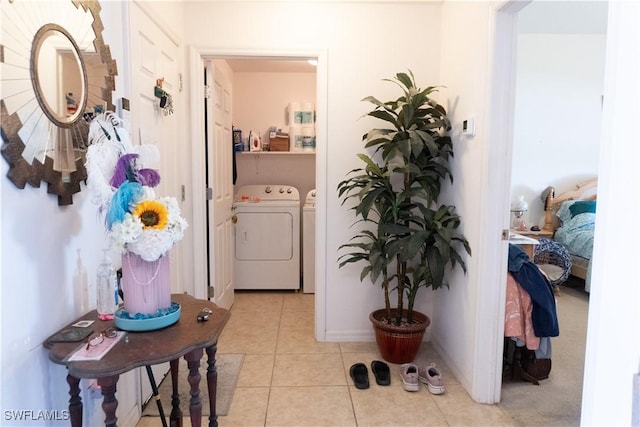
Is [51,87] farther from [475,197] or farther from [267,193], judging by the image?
[267,193]

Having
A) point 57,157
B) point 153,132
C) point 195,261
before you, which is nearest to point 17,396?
point 57,157

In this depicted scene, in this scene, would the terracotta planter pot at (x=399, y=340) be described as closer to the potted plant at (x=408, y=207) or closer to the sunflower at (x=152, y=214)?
the potted plant at (x=408, y=207)

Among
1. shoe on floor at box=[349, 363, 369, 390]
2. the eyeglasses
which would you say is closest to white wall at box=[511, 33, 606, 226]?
shoe on floor at box=[349, 363, 369, 390]

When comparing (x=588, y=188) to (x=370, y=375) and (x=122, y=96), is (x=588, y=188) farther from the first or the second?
(x=122, y=96)

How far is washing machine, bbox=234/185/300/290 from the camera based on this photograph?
152 inches

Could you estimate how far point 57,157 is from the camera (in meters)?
1.24

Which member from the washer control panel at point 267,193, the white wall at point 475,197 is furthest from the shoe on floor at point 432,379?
the washer control panel at point 267,193

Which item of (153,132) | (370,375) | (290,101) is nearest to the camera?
(153,132)

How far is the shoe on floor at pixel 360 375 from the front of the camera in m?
2.20

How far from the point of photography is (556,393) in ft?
7.02

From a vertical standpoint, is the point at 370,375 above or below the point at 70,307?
below

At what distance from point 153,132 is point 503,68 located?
1.82m

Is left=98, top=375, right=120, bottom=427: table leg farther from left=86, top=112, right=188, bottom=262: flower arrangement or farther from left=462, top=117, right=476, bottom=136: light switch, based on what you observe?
left=462, top=117, right=476, bottom=136: light switch

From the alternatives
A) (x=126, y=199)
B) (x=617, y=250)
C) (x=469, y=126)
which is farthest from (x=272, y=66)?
(x=617, y=250)
